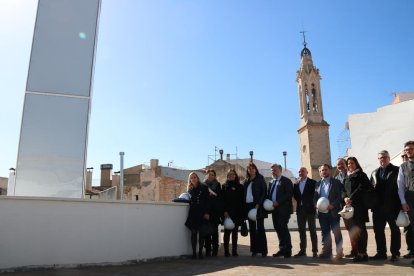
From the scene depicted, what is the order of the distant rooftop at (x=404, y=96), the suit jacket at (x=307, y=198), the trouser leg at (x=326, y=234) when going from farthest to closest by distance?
the distant rooftop at (x=404, y=96)
the suit jacket at (x=307, y=198)
the trouser leg at (x=326, y=234)

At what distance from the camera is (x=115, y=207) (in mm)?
6547

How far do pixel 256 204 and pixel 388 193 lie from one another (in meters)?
2.39

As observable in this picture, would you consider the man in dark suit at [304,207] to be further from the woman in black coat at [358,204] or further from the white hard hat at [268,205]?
the woman in black coat at [358,204]

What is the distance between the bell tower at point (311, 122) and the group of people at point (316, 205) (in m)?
33.2

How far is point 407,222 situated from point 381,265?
3.21 feet

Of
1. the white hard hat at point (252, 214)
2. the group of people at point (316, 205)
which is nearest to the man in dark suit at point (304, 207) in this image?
the group of people at point (316, 205)

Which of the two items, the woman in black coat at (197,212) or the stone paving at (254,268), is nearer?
the stone paving at (254,268)

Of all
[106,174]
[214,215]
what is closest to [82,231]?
[214,215]

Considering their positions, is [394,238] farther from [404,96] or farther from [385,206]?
[404,96]

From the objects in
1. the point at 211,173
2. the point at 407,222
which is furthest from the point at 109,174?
the point at 407,222

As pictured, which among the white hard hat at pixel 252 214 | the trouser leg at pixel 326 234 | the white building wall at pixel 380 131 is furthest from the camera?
the white building wall at pixel 380 131

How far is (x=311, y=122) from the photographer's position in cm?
4184

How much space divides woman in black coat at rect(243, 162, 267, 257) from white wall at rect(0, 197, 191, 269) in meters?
1.44

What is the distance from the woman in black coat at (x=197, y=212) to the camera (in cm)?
736
